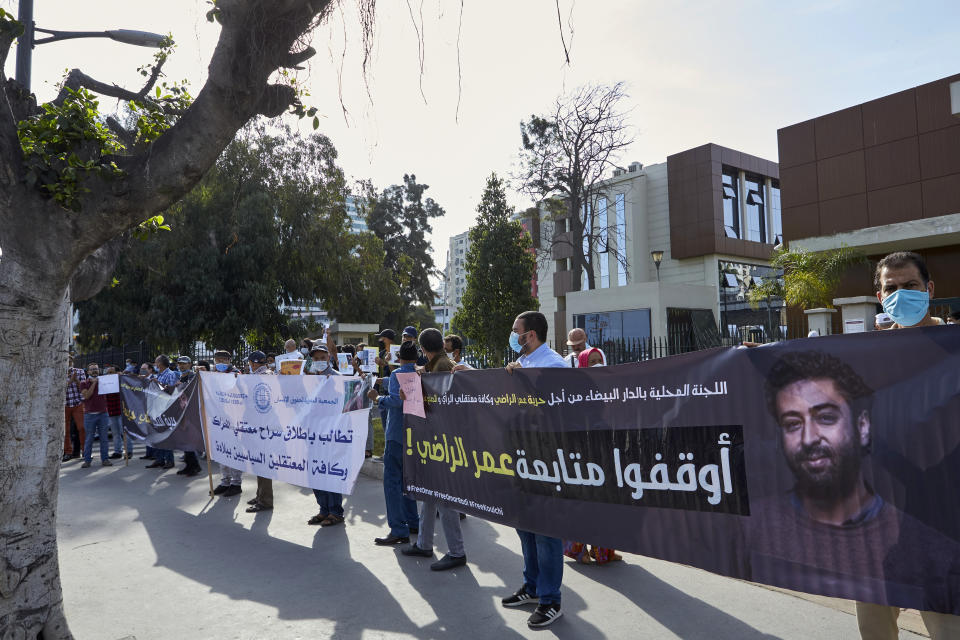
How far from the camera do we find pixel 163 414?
1049cm

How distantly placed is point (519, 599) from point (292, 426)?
3667 millimetres

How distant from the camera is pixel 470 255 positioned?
90.3 feet

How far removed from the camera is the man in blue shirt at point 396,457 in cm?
617

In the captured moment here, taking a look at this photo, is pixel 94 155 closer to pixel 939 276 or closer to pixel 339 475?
pixel 339 475

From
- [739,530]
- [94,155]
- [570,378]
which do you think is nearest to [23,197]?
[94,155]

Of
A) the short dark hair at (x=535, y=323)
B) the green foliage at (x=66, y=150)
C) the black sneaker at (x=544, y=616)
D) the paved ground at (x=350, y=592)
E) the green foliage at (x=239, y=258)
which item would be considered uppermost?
the green foliage at (x=239, y=258)

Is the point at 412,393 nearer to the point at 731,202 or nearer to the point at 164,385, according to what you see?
the point at 164,385

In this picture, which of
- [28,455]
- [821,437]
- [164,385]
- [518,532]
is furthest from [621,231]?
[28,455]

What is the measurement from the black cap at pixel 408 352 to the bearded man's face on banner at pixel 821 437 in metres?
3.66

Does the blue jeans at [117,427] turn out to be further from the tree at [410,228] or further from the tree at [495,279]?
the tree at [410,228]

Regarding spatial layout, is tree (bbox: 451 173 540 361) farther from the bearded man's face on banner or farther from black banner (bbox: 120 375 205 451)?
the bearded man's face on banner

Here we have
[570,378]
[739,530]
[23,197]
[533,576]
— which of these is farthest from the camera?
[533,576]

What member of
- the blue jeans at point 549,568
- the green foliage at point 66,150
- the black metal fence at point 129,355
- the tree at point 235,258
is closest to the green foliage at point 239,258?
the tree at point 235,258

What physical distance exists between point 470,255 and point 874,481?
25.0 meters
